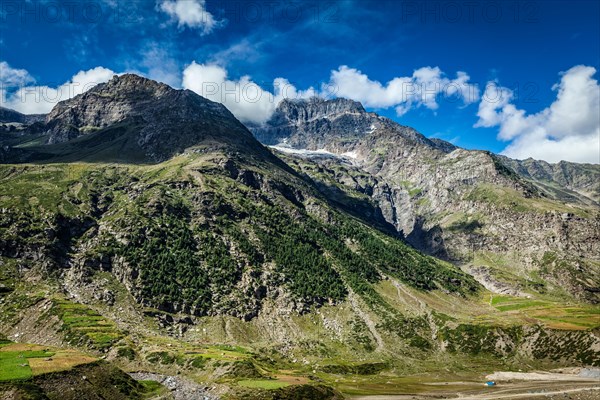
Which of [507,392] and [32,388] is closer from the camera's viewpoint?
[32,388]

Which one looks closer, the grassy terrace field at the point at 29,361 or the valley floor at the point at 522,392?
the grassy terrace field at the point at 29,361

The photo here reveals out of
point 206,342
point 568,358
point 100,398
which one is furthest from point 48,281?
point 568,358

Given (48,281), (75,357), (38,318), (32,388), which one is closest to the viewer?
(32,388)

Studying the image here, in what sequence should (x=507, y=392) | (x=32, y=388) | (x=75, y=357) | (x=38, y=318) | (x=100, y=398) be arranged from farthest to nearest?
(x=38, y=318)
(x=507, y=392)
(x=75, y=357)
(x=100, y=398)
(x=32, y=388)

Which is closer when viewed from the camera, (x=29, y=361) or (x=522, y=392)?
(x=29, y=361)

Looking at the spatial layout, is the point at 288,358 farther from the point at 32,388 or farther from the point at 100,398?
the point at 32,388

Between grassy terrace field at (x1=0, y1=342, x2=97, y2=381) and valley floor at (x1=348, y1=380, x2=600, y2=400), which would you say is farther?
valley floor at (x1=348, y1=380, x2=600, y2=400)

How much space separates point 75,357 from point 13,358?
12.1m

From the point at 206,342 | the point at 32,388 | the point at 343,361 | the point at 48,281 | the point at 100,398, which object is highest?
the point at 48,281

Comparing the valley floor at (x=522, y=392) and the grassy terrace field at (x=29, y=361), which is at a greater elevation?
the grassy terrace field at (x=29, y=361)

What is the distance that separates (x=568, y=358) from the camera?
606 feet

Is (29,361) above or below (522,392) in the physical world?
above

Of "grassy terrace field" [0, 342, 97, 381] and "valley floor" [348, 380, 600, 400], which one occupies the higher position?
"grassy terrace field" [0, 342, 97, 381]

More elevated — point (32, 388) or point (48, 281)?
point (48, 281)
